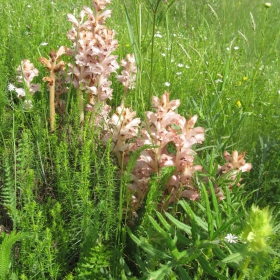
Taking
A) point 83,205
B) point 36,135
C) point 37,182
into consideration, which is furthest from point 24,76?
point 83,205

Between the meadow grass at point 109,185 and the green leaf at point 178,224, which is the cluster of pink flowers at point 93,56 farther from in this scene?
the green leaf at point 178,224

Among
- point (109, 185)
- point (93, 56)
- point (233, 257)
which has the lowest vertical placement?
point (109, 185)

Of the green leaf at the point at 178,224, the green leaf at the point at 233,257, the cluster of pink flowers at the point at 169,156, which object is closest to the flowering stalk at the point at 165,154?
the cluster of pink flowers at the point at 169,156

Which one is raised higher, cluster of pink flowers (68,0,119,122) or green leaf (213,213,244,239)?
cluster of pink flowers (68,0,119,122)

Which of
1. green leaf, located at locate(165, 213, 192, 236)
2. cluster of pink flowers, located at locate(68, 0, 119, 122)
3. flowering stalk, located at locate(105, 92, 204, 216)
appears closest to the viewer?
green leaf, located at locate(165, 213, 192, 236)

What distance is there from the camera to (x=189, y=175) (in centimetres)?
139

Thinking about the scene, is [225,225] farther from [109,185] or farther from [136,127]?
[136,127]

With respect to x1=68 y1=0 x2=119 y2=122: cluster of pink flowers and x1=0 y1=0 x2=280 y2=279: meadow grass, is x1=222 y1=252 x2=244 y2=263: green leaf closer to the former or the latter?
x1=0 y1=0 x2=280 y2=279: meadow grass

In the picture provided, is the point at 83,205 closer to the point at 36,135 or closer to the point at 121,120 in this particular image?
the point at 121,120

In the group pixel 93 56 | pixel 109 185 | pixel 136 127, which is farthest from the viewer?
pixel 93 56

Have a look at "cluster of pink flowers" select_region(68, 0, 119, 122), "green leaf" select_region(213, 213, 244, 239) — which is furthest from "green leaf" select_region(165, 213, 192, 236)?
"cluster of pink flowers" select_region(68, 0, 119, 122)

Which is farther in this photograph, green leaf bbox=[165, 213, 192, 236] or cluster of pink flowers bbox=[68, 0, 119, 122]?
cluster of pink flowers bbox=[68, 0, 119, 122]

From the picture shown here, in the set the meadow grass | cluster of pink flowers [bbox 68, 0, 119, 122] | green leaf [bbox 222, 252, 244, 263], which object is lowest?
the meadow grass

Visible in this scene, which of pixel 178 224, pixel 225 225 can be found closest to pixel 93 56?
pixel 178 224
